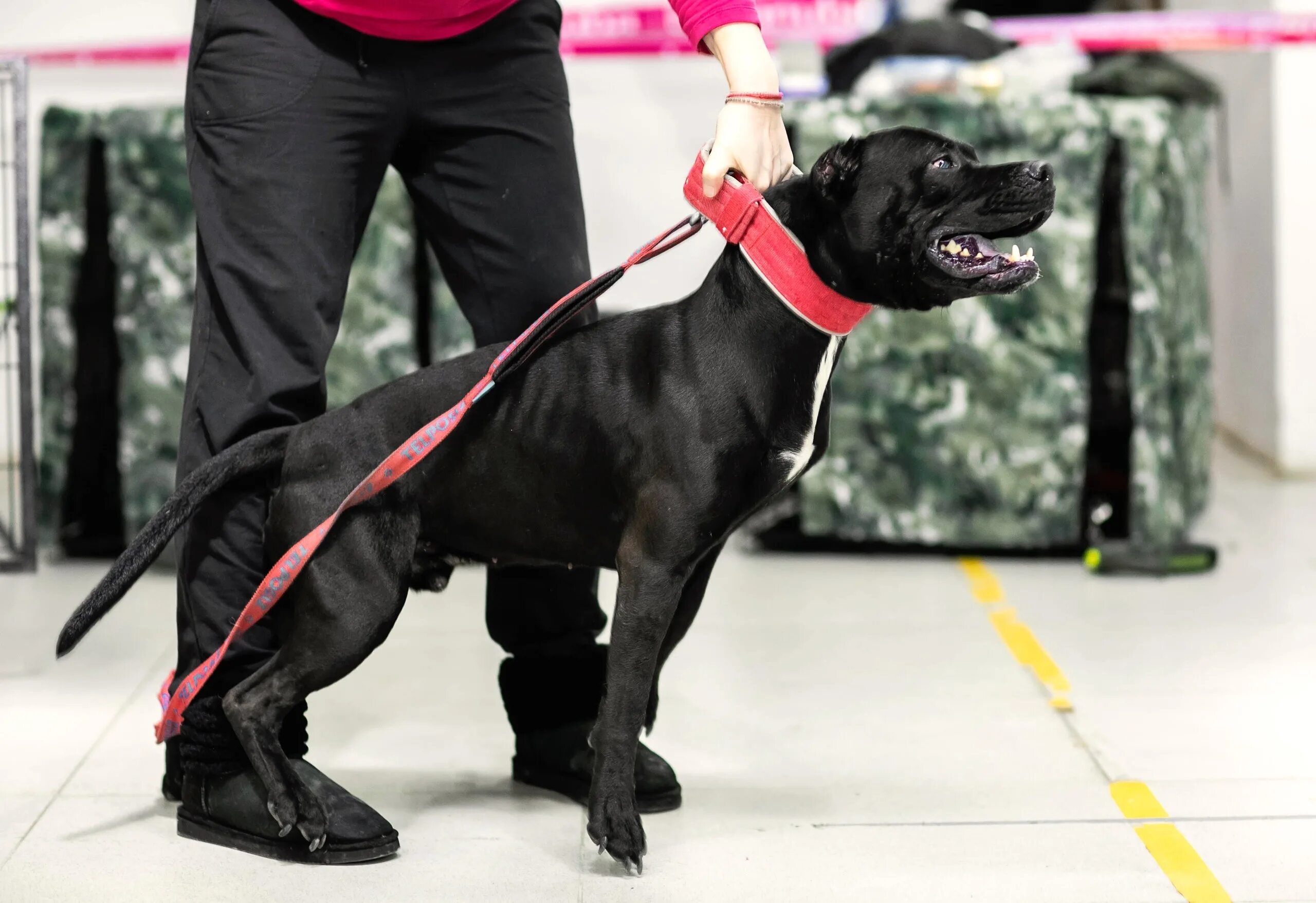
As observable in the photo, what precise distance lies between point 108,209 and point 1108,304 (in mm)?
2746

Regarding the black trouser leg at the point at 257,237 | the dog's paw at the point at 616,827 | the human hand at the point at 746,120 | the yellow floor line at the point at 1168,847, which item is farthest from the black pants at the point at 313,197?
the yellow floor line at the point at 1168,847

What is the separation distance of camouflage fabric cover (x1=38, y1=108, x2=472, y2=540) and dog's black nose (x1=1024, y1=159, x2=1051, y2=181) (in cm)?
241

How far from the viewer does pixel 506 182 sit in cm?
219

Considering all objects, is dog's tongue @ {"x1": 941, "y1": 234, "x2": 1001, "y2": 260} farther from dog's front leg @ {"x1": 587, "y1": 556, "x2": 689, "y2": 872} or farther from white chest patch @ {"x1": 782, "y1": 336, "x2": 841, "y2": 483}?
dog's front leg @ {"x1": 587, "y1": 556, "x2": 689, "y2": 872}

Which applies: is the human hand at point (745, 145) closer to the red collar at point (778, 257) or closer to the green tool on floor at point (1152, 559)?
the red collar at point (778, 257)

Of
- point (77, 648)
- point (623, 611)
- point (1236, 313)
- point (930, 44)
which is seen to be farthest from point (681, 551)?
point (1236, 313)

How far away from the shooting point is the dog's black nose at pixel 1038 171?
1.81 m

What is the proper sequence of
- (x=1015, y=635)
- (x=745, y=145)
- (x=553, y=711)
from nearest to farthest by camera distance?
(x=745, y=145) → (x=553, y=711) → (x=1015, y=635)

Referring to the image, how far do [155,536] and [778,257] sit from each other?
95cm

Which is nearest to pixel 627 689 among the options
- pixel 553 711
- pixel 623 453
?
pixel 623 453

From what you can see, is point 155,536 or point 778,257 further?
point 155,536

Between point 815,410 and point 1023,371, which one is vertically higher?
point 815,410

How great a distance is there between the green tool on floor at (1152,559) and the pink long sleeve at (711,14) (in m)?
2.24

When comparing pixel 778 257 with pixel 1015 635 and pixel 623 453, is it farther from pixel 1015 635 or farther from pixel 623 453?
pixel 1015 635
